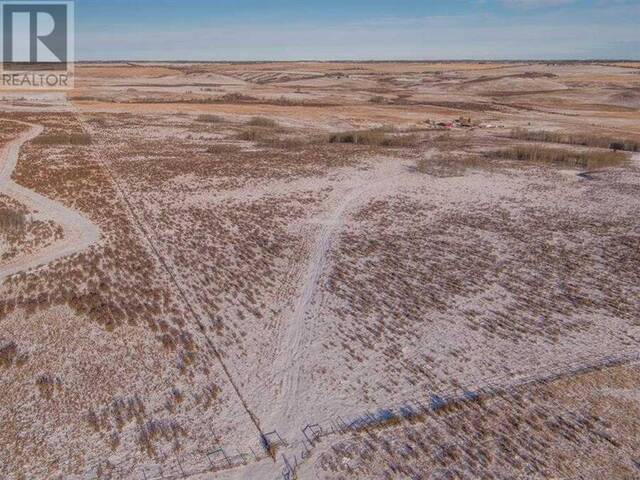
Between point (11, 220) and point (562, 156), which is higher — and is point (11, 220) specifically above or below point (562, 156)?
below

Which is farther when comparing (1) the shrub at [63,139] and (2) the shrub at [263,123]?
(2) the shrub at [263,123]

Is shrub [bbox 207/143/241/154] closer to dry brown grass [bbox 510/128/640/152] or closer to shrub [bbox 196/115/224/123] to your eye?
shrub [bbox 196/115/224/123]

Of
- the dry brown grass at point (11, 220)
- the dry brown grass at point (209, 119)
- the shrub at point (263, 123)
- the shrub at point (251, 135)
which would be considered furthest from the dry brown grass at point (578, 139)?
the dry brown grass at point (11, 220)

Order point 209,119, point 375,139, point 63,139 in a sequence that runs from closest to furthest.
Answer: point 63,139
point 375,139
point 209,119

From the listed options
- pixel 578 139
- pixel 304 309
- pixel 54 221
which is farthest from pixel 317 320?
pixel 578 139

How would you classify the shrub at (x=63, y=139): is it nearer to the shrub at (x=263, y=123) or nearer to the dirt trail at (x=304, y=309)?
the shrub at (x=263, y=123)

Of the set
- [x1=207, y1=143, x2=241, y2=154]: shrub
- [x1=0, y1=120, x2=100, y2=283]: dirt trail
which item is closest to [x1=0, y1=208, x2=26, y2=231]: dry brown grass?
[x1=0, y1=120, x2=100, y2=283]: dirt trail

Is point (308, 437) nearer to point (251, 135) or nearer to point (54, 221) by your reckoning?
point (54, 221)
